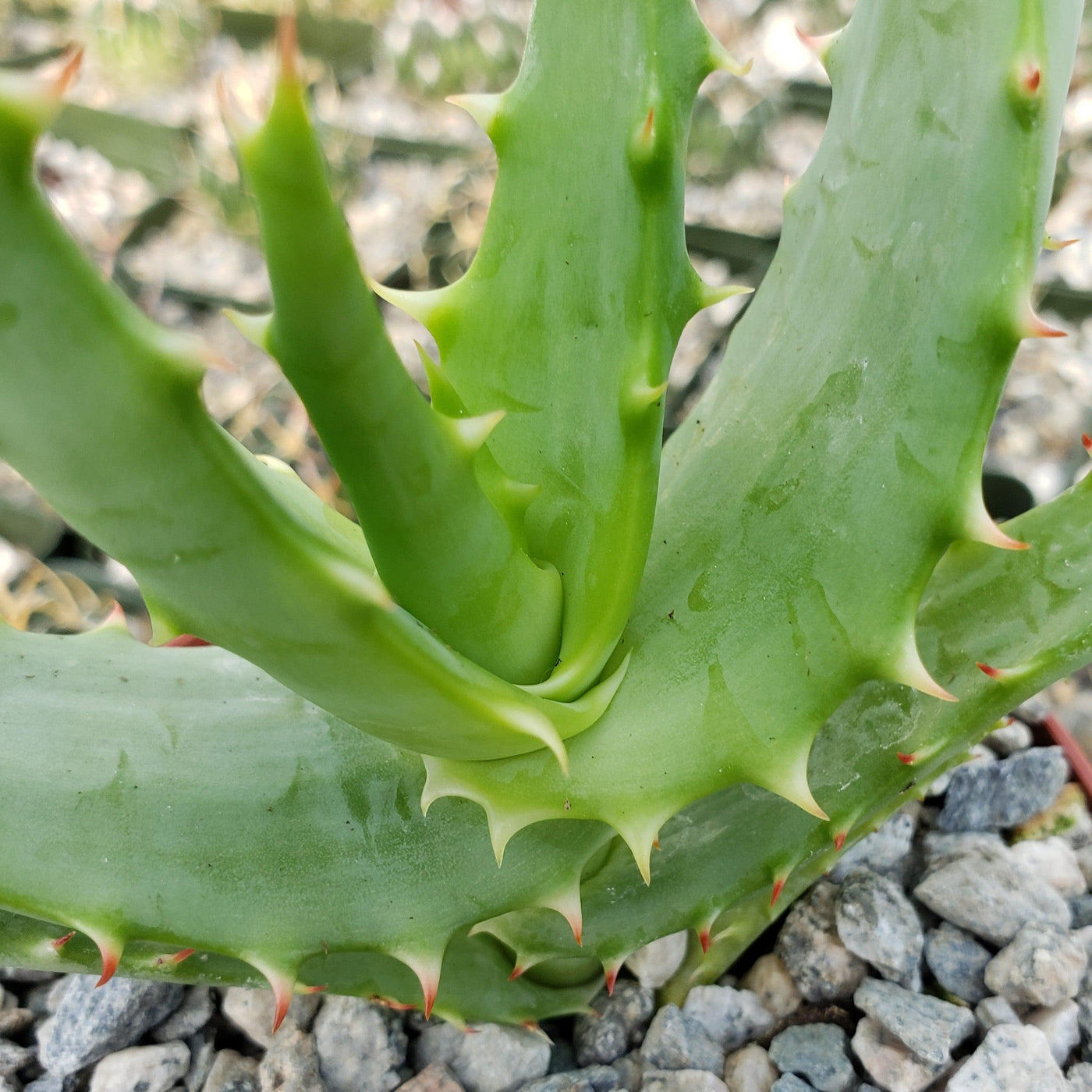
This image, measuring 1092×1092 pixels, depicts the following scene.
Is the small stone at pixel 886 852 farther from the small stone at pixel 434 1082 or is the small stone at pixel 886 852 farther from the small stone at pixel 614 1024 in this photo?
the small stone at pixel 434 1082

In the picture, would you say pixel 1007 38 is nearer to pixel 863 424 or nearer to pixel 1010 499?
pixel 863 424

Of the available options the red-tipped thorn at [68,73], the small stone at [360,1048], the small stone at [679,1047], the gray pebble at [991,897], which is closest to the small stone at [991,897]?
the gray pebble at [991,897]

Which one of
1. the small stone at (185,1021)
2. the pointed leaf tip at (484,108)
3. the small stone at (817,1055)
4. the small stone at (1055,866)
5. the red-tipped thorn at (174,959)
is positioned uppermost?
the pointed leaf tip at (484,108)

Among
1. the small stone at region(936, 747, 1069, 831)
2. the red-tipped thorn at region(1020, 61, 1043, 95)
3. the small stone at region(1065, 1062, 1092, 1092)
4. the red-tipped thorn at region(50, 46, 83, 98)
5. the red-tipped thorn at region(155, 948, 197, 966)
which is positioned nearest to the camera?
the red-tipped thorn at region(50, 46, 83, 98)

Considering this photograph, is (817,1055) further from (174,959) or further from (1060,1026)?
(174,959)

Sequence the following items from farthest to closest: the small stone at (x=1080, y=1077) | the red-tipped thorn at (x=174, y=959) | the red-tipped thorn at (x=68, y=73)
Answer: the small stone at (x=1080, y=1077), the red-tipped thorn at (x=174, y=959), the red-tipped thorn at (x=68, y=73)

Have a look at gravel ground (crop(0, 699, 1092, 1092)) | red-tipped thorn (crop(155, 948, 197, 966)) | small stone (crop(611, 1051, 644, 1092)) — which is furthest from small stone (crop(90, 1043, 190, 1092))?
small stone (crop(611, 1051, 644, 1092))

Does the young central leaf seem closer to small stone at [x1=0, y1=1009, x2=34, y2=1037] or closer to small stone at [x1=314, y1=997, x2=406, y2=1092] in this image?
small stone at [x1=314, y1=997, x2=406, y2=1092]

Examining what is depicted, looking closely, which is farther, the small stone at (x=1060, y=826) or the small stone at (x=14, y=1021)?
the small stone at (x=1060, y=826)
